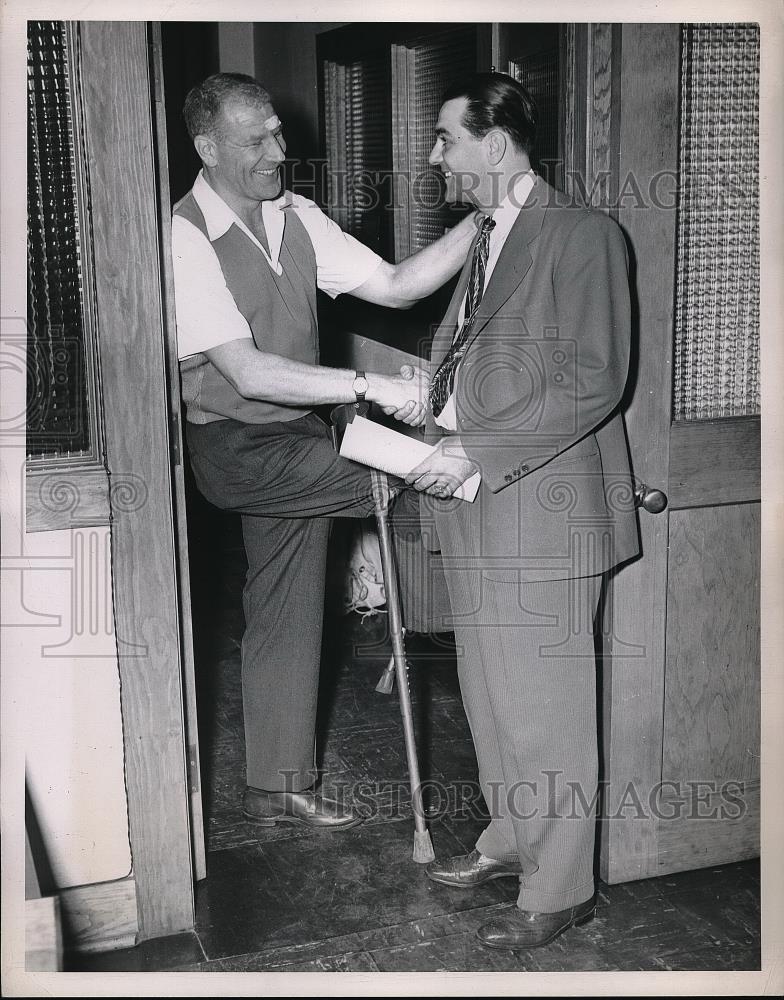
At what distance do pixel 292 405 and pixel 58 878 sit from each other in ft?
3.67

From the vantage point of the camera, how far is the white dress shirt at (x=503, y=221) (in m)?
2.06

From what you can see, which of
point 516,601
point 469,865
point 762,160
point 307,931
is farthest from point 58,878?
point 762,160

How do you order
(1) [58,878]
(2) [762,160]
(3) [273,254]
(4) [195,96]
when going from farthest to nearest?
1. (3) [273,254]
2. (4) [195,96]
3. (1) [58,878]
4. (2) [762,160]

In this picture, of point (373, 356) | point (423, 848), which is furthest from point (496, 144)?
point (373, 356)

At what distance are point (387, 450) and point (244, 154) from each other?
798 mm

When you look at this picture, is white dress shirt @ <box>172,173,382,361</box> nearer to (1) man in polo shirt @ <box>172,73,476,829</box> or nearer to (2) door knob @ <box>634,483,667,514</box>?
(1) man in polo shirt @ <box>172,73,476,829</box>

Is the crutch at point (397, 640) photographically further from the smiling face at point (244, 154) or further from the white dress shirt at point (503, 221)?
the smiling face at point (244, 154)

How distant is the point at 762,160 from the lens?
1.91 m

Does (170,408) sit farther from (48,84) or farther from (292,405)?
(48,84)

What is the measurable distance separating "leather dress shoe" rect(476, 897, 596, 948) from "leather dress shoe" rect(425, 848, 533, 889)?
17cm

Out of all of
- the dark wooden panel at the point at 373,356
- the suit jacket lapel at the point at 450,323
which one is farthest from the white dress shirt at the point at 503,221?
the dark wooden panel at the point at 373,356

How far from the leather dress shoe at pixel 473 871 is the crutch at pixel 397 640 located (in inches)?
2.7

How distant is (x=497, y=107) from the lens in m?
2.04

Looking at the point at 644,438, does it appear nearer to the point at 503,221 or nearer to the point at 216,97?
the point at 503,221
